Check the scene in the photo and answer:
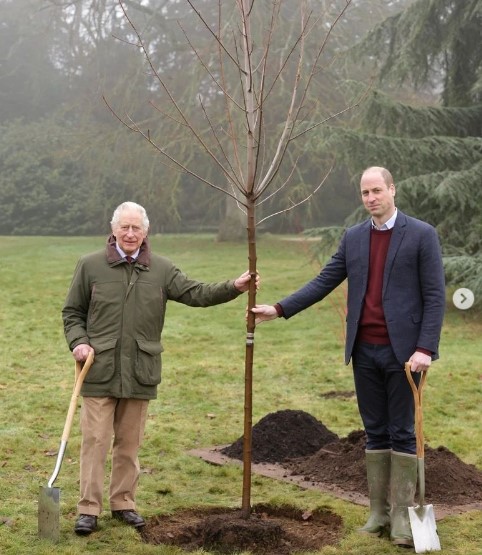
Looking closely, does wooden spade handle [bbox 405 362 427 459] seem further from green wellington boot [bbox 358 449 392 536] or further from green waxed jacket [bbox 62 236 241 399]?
green waxed jacket [bbox 62 236 241 399]

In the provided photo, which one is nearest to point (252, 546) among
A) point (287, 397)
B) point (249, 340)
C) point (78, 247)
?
point (249, 340)

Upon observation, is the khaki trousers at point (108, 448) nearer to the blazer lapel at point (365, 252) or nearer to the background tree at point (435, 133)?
the blazer lapel at point (365, 252)

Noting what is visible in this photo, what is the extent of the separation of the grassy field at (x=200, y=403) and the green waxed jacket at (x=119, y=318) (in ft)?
2.66

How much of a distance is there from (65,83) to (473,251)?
23.1m

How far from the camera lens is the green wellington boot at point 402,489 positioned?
4.97 m

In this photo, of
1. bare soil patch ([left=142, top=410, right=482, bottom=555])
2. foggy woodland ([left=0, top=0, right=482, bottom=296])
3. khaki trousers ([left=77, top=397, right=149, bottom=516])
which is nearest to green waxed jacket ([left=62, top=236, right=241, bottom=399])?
khaki trousers ([left=77, top=397, right=149, bottom=516])

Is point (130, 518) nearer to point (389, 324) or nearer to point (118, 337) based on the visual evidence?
point (118, 337)

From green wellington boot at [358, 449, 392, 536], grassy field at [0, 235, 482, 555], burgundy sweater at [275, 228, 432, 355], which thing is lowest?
grassy field at [0, 235, 482, 555]

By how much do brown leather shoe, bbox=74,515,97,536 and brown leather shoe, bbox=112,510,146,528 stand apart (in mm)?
196

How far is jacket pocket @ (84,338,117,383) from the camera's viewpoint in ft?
16.5

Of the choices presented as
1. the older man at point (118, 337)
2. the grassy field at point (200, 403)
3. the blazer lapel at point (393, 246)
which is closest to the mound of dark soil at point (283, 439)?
the grassy field at point (200, 403)

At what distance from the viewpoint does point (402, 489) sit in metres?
4.99

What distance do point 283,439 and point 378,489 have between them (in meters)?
1.96

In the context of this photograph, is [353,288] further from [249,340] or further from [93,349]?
[93,349]
